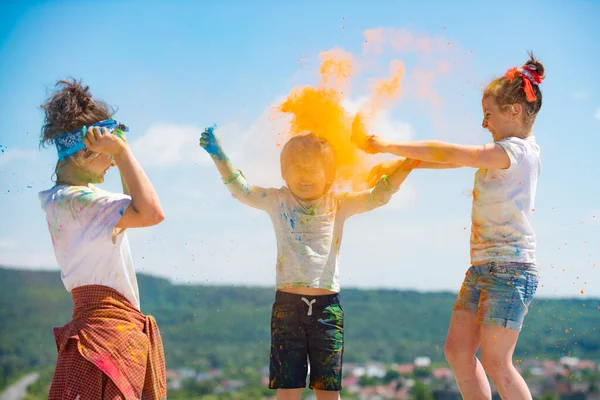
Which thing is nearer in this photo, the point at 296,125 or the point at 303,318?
the point at 303,318

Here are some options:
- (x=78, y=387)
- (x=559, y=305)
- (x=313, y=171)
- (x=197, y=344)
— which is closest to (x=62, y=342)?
(x=78, y=387)

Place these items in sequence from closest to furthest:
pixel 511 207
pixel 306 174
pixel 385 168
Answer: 1. pixel 511 207
2. pixel 306 174
3. pixel 385 168

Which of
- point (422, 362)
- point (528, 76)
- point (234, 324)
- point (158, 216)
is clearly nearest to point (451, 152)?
point (528, 76)

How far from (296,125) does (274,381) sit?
1.28 meters

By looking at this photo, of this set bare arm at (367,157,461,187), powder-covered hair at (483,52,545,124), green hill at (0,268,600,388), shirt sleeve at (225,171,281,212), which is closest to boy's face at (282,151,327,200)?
shirt sleeve at (225,171,281,212)

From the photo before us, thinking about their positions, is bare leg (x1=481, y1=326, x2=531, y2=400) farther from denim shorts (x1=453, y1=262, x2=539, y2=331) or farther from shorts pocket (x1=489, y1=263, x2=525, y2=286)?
shorts pocket (x1=489, y1=263, x2=525, y2=286)

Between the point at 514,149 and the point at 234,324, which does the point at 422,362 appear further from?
the point at 514,149

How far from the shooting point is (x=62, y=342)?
8.32ft

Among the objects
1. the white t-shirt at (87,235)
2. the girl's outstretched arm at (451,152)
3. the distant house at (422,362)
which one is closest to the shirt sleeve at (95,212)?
the white t-shirt at (87,235)

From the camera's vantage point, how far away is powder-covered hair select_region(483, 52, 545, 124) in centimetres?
315

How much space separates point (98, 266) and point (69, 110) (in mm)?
632

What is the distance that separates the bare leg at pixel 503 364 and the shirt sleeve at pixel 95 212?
65.4 inches

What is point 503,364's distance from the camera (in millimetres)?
2980

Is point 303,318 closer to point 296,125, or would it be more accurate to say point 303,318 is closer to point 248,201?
point 248,201
